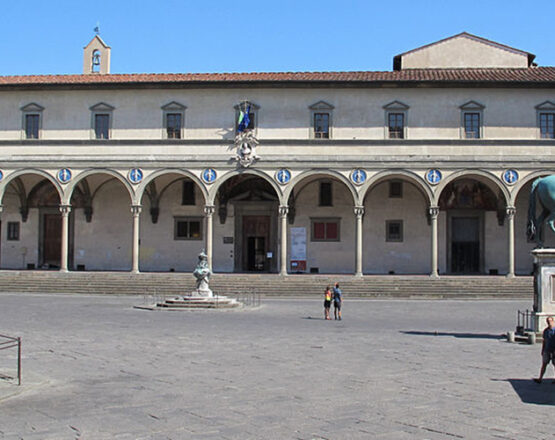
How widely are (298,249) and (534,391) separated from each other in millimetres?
24889

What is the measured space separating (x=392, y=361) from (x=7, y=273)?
23.7 meters

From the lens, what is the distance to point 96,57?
4116 cm

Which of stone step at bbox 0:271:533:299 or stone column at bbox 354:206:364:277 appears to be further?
stone column at bbox 354:206:364:277

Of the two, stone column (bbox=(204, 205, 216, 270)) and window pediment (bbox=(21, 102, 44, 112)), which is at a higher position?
window pediment (bbox=(21, 102, 44, 112))

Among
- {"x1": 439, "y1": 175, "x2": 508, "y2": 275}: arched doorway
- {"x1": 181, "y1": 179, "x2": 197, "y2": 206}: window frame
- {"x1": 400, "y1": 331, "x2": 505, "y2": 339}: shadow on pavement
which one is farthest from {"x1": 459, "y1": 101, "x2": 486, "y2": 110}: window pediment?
{"x1": 400, "y1": 331, "x2": 505, "y2": 339}: shadow on pavement

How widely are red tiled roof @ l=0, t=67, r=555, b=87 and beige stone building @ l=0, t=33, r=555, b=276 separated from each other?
0.44ft

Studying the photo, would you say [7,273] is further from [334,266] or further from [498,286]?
[498,286]

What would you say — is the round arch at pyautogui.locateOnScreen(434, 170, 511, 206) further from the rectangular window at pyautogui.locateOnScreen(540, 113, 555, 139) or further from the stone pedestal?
the stone pedestal

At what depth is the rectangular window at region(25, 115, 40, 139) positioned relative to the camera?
32.6 m

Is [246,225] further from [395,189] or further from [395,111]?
[395,111]

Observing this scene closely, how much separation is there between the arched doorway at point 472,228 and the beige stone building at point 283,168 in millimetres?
68

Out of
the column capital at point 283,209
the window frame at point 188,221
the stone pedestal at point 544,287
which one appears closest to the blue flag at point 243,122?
the column capital at point 283,209

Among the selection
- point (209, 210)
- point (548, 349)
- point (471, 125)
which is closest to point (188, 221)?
point (209, 210)

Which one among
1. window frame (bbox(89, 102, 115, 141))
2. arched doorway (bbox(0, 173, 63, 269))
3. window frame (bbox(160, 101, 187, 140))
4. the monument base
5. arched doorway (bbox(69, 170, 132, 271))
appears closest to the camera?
the monument base
